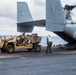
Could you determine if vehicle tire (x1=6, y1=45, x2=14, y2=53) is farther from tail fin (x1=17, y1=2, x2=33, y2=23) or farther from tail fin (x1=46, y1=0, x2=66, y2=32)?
tail fin (x1=17, y1=2, x2=33, y2=23)

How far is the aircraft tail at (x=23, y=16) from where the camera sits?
32875 mm

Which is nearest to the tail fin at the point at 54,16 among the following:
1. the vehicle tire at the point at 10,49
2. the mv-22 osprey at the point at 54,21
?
the mv-22 osprey at the point at 54,21

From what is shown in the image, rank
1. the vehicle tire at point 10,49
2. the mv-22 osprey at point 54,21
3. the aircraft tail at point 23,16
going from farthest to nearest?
the aircraft tail at point 23,16 < the mv-22 osprey at point 54,21 < the vehicle tire at point 10,49

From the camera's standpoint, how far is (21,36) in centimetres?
2616

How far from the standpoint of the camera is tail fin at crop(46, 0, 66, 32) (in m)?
26.3

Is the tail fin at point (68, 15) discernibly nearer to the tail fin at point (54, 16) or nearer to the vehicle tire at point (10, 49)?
the tail fin at point (54, 16)

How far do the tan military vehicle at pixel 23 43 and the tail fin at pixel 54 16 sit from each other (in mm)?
1868

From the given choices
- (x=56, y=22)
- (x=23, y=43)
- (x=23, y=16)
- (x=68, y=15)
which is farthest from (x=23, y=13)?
(x=23, y=43)

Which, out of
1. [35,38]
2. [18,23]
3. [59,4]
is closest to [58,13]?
[59,4]

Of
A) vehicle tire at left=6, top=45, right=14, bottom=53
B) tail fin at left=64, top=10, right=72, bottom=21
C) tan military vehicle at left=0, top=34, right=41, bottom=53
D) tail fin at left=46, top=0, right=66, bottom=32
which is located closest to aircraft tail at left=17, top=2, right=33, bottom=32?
tail fin at left=64, top=10, right=72, bottom=21

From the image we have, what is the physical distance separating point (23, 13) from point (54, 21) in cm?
843

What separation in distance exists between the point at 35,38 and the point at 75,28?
21.4 ft

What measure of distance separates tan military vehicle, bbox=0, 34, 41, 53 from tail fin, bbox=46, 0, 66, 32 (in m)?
1.87

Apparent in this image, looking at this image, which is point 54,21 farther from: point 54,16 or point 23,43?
point 23,43
